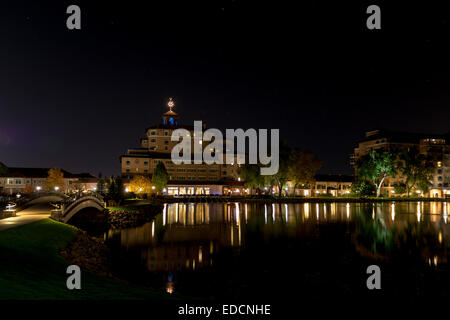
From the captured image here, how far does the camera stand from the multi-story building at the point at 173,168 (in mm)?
97375

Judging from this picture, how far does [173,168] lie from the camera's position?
328 ft

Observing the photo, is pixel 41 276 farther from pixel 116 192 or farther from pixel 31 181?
pixel 31 181

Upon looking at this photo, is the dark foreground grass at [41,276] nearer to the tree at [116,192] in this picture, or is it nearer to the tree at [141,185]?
the tree at [116,192]

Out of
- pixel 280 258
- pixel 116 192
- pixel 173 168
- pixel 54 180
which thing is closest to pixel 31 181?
pixel 54 180

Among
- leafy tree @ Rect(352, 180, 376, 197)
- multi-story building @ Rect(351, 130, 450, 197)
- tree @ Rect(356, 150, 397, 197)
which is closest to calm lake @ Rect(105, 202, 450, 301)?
leafy tree @ Rect(352, 180, 376, 197)

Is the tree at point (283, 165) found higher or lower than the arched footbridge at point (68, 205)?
higher

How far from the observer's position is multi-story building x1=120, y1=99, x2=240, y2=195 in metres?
97.4

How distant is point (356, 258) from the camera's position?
22250 mm

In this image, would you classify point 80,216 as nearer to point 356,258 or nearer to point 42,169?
point 356,258

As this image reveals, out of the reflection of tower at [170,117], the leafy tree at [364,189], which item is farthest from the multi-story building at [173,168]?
the leafy tree at [364,189]

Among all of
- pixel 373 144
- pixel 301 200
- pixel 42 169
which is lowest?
pixel 301 200

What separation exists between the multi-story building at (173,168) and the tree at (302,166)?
20713 millimetres
